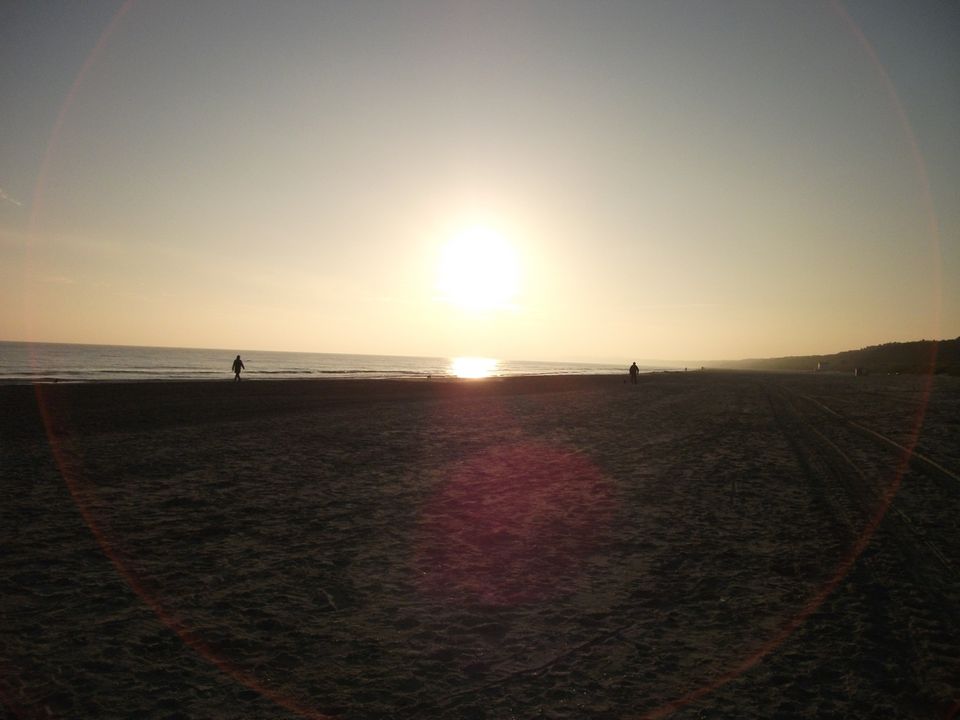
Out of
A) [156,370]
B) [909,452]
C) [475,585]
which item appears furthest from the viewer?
[156,370]

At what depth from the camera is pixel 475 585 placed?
5.53m

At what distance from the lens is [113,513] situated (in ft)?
25.6

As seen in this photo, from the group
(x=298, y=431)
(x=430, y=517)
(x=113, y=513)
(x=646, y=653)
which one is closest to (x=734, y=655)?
(x=646, y=653)

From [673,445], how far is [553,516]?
7.73m

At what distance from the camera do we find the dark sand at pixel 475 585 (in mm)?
3646

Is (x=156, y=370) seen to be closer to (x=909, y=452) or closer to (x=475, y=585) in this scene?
(x=475, y=585)

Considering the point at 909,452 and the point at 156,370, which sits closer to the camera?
the point at 909,452

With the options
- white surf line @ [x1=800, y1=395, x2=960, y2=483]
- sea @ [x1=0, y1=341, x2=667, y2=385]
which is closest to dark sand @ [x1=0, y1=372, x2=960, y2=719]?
white surf line @ [x1=800, y1=395, x2=960, y2=483]

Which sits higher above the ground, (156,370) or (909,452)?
(156,370)

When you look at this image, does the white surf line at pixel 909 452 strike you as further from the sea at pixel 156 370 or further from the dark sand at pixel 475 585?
the sea at pixel 156 370

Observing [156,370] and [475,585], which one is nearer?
[475,585]

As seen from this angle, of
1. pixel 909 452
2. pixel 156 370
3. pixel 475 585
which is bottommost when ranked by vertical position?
pixel 475 585

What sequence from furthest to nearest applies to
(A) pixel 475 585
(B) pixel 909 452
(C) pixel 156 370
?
1. (C) pixel 156 370
2. (B) pixel 909 452
3. (A) pixel 475 585

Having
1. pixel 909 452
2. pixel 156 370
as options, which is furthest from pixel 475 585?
pixel 156 370
